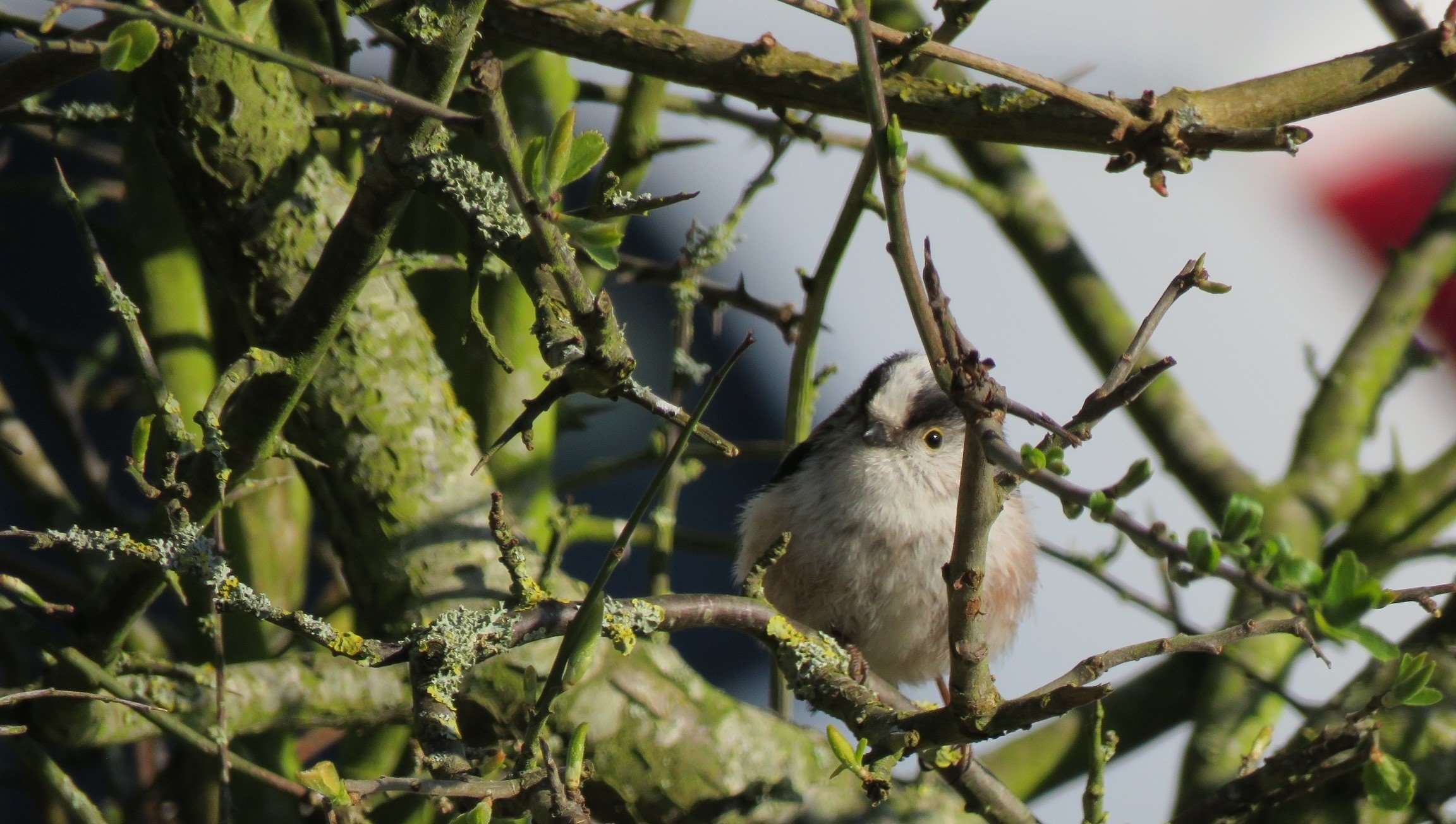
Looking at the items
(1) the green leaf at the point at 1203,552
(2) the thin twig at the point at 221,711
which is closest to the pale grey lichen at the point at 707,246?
(2) the thin twig at the point at 221,711

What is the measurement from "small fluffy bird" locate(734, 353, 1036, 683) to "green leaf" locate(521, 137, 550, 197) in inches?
82.2

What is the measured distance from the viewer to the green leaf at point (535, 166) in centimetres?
164

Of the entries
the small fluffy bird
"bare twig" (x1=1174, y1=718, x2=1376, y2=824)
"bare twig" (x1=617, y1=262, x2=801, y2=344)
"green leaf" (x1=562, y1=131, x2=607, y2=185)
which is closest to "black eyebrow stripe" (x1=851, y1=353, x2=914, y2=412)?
the small fluffy bird

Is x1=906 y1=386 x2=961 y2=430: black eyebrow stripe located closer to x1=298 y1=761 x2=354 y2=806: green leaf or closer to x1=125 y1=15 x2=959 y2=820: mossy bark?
x1=125 y1=15 x2=959 y2=820: mossy bark

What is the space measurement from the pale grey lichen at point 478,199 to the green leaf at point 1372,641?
46.0 inches

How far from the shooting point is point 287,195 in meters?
2.74

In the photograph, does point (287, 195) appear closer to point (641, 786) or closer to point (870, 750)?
point (641, 786)

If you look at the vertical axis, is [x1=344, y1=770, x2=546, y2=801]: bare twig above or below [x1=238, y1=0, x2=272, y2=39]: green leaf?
below

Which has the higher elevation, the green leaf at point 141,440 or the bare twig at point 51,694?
the green leaf at point 141,440

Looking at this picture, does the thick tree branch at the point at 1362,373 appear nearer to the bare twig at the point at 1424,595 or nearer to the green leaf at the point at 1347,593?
the bare twig at the point at 1424,595

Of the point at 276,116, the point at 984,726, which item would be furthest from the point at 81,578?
the point at 984,726

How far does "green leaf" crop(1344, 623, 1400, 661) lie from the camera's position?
122 cm

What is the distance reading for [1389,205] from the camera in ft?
22.0

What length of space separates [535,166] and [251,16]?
0.74 m
